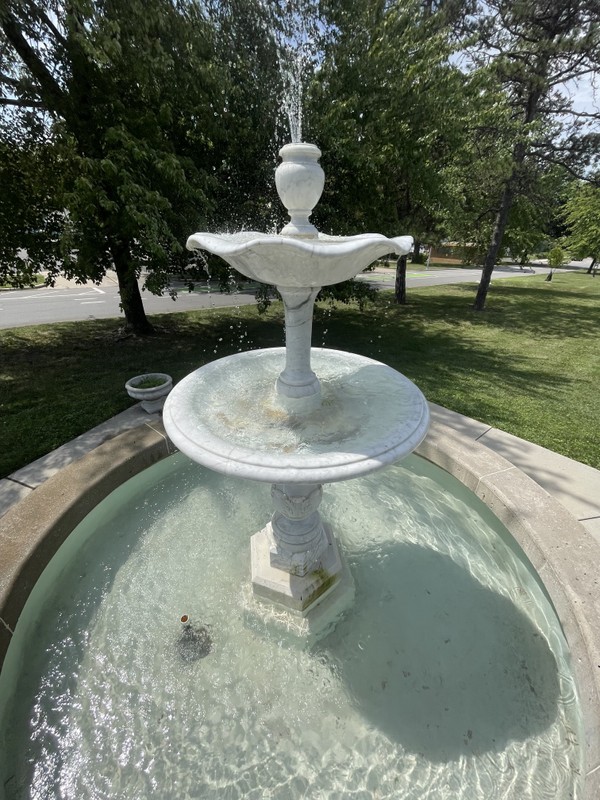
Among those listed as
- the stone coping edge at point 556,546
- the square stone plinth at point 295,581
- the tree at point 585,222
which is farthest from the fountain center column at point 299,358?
the tree at point 585,222

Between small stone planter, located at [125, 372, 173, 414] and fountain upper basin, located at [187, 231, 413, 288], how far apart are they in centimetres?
340

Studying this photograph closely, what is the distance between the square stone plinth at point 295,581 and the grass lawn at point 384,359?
3386 millimetres

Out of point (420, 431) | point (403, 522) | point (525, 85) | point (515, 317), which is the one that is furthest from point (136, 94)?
point (515, 317)

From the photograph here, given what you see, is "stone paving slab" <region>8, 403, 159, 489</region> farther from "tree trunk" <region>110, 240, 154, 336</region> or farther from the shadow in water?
the shadow in water

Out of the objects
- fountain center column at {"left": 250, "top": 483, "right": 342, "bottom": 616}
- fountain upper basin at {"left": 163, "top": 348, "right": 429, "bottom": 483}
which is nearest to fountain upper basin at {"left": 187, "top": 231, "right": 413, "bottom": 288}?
fountain upper basin at {"left": 163, "top": 348, "right": 429, "bottom": 483}

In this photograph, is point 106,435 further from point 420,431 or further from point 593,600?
point 593,600

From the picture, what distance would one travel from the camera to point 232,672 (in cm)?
276

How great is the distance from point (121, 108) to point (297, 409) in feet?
21.3

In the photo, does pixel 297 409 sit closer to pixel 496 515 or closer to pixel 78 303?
pixel 496 515

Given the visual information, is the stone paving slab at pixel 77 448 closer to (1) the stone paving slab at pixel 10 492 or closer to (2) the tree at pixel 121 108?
(1) the stone paving slab at pixel 10 492

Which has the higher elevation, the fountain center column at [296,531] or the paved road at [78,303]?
the paved road at [78,303]

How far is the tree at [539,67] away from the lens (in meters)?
10.3

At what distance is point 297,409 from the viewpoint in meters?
2.94

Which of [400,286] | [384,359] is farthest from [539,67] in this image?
[384,359]
